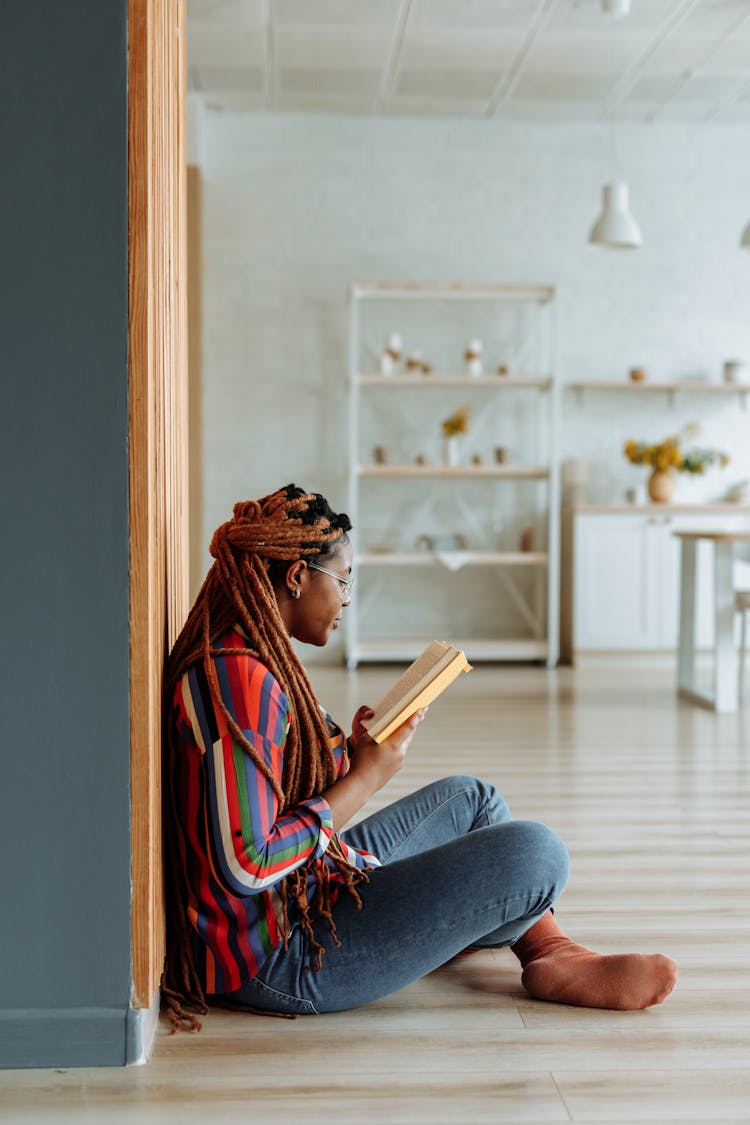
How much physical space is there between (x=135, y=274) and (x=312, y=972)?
3.82ft

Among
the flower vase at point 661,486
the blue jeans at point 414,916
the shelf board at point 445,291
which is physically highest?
the shelf board at point 445,291

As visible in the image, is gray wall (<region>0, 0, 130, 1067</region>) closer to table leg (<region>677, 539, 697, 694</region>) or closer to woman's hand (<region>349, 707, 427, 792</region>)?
woman's hand (<region>349, 707, 427, 792</region>)

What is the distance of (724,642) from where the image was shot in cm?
546

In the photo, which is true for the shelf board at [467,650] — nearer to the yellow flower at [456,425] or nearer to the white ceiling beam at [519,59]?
the yellow flower at [456,425]

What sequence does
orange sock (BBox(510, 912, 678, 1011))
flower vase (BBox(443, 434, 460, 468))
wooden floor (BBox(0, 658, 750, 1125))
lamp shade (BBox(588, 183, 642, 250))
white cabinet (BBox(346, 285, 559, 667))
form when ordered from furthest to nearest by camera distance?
white cabinet (BBox(346, 285, 559, 667)), flower vase (BBox(443, 434, 460, 468)), lamp shade (BBox(588, 183, 642, 250)), orange sock (BBox(510, 912, 678, 1011)), wooden floor (BBox(0, 658, 750, 1125))

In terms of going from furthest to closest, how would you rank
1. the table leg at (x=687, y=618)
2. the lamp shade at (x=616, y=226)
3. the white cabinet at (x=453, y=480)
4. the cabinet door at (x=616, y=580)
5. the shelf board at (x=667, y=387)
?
1. the white cabinet at (x=453, y=480)
2. the shelf board at (x=667, y=387)
3. the cabinet door at (x=616, y=580)
4. the lamp shade at (x=616, y=226)
5. the table leg at (x=687, y=618)

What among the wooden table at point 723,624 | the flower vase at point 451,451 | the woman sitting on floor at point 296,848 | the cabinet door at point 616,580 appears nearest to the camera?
the woman sitting on floor at point 296,848

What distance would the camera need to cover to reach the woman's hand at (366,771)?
1948 millimetres

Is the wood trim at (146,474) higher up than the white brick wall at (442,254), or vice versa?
the white brick wall at (442,254)

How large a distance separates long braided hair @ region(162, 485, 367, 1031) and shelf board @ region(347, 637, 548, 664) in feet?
16.5

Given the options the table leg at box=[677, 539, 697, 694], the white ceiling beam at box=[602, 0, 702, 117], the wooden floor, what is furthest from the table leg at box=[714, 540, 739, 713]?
the white ceiling beam at box=[602, 0, 702, 117]

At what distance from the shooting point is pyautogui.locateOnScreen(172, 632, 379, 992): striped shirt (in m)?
1.80

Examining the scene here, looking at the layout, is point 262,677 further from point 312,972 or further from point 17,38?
point 17,38

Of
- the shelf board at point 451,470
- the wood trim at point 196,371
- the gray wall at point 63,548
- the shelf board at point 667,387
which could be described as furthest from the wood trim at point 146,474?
the shelf board at point 667,387
